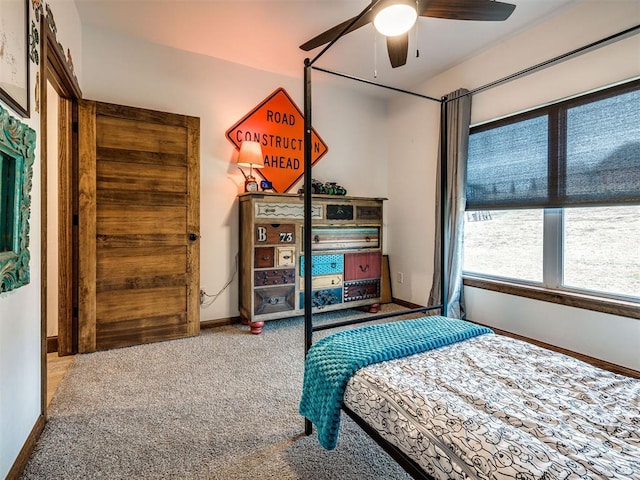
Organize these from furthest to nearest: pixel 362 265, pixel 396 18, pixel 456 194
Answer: pixel 362 265
pixel 456 194
pixel 396 18

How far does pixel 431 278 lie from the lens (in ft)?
12.3

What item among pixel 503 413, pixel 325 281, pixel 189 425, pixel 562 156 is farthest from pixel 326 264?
pixel 503 413

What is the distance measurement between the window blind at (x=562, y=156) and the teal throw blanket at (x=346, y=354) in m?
1.55

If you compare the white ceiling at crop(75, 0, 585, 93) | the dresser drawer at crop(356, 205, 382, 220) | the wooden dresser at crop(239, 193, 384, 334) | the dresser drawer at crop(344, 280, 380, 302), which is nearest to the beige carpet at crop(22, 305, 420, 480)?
the wooden dresser at crop(239, 193, 384, 334)

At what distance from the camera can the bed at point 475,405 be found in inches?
33.7

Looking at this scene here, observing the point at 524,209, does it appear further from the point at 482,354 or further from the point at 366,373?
the point at 366,373

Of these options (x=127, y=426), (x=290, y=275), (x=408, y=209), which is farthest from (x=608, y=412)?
(x=408, y=209)

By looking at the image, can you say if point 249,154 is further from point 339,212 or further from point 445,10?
point 445,10

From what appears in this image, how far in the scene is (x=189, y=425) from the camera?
5.65ft

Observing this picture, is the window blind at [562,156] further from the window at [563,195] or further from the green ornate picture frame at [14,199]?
the green ornate picture frame at [14,199]

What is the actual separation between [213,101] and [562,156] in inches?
126

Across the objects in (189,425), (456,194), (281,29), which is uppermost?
(281,29)

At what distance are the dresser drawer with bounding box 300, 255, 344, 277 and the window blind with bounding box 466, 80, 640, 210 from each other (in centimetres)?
148

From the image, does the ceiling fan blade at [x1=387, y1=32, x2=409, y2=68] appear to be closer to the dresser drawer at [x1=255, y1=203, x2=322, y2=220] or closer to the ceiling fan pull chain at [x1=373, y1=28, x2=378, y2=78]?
the ceiling fan pull chain at [x1=373, y1=28, x2=378, y2=78]
